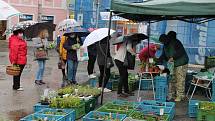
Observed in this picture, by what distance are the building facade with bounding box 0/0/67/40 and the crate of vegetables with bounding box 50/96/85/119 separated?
30716mm

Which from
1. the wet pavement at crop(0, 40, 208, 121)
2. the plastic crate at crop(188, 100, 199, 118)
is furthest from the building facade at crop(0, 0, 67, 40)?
A: the plastic crate at crop(188, 100, 199, 118)

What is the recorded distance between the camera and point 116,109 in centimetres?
813

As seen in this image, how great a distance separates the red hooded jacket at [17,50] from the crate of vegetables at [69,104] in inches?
123

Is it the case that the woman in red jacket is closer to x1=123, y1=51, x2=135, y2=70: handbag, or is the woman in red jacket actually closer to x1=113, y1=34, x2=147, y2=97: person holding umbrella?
x1=113, y1=34, x2=147, y2=97: person holding umbrella

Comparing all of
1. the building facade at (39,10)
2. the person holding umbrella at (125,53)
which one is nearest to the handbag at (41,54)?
the person holding umbrella at (125,53)

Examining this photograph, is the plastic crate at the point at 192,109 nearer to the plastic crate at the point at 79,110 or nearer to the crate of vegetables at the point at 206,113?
the crate of vegetables at the point at 206,113

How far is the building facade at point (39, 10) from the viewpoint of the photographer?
38.2 m

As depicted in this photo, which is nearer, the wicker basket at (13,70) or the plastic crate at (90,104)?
the plastic crate at (90,104)

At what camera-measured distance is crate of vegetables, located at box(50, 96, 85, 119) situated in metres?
8.00

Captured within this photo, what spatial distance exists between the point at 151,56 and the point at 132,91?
1312 millimetres

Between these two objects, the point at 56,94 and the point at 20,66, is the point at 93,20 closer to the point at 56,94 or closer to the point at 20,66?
the point at 20,66

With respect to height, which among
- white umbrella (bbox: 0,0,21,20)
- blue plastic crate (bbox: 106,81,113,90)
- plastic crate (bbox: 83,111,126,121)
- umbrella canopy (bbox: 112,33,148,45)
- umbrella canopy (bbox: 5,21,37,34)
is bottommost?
blue plastic crate (bbox: 106,81,113,90)

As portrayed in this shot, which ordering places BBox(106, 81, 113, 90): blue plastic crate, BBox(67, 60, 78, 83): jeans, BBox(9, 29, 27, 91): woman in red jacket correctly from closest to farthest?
BBox(9, 29, 27, 91): woman in red jacket → BBox(67, 60, 78, 83): jeans → BBox(106, 81, 113, 90): blue plastic crate

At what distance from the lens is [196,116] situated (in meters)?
8.38
